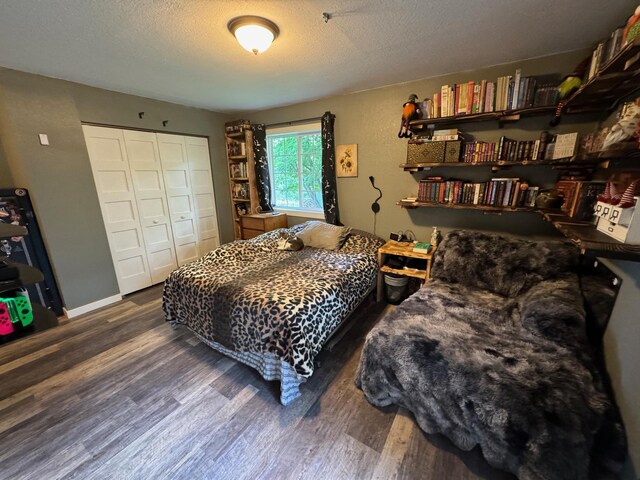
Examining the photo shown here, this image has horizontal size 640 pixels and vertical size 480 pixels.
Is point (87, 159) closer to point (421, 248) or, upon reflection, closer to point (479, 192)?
point (421, 248)

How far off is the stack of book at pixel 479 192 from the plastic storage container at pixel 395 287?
858mm

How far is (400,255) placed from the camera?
8.71ft

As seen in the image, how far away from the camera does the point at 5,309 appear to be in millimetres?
992

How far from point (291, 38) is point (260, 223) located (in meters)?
2.36

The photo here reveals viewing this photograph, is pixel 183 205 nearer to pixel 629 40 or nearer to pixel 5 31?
pixel 5 31

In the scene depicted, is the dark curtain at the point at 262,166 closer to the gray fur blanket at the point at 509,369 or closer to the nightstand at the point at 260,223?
the nightstand at the point at 260,223

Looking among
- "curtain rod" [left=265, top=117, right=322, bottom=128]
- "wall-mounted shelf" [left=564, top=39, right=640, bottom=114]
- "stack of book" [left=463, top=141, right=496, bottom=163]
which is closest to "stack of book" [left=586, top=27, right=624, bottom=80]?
"wall-mounted shelf" [left=564, top=39, right=640, bottom=114]

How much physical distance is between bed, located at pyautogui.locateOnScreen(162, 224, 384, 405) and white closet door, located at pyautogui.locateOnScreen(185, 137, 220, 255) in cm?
A: 152

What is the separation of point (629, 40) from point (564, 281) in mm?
1370

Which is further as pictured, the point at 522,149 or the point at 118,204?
the point at 118,204

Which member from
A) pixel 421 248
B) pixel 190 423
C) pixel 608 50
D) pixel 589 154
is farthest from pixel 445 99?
pixel 190 423

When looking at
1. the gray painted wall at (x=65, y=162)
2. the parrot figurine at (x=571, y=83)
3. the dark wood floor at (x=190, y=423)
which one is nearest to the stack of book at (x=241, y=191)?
the gray painted wall at (x=65, y=162)

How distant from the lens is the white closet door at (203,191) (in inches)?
145

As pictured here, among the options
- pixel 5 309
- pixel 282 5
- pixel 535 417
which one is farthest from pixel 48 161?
pixel 535 417
